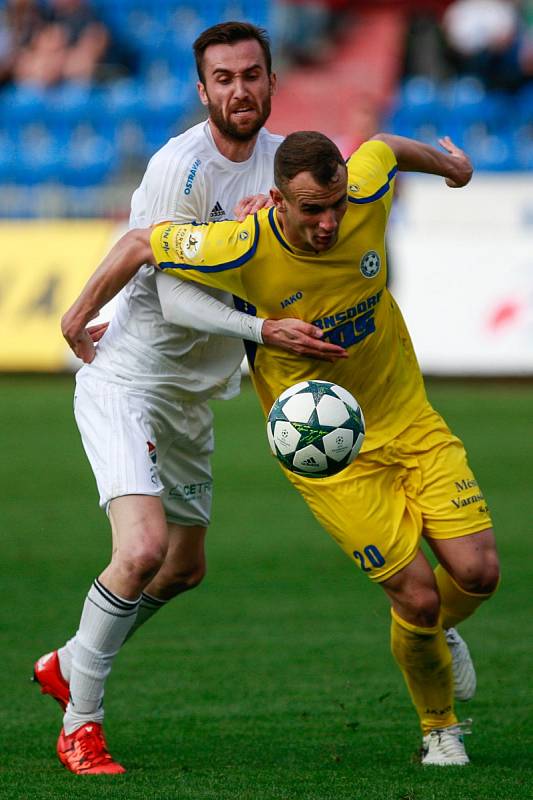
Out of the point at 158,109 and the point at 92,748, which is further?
the point at 158,109

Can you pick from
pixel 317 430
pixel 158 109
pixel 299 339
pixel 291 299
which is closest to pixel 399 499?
pixel 317 430

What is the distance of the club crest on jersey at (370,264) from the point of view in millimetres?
5605

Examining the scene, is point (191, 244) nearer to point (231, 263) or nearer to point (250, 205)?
point (231, 263)

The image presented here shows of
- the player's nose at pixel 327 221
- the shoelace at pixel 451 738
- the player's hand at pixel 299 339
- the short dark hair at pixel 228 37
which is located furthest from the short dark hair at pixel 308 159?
the shoelace at pixel 451 738

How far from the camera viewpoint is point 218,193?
5.96 metres

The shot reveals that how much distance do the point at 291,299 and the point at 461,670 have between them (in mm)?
1795

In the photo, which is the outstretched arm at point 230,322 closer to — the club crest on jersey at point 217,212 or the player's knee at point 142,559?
the club crest on jersey at point 217,212

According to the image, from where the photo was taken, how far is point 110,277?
18.8 feet

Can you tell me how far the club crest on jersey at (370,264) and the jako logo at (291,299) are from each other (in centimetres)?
27

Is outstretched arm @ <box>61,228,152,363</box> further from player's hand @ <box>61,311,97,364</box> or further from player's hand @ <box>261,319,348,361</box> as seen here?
player's hand @ <box>261,319,348,361</box>

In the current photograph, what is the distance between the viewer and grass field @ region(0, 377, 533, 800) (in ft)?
17.4

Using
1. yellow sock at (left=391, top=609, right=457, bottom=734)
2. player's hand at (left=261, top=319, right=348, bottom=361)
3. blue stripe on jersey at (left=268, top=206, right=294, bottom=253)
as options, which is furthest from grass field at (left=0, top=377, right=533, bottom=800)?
blue stripe on jersey at (left=268, top=206, right=294, bottom=253)

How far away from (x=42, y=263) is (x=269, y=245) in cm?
1238

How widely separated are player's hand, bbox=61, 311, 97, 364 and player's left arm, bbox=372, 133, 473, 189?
1.48 metres
